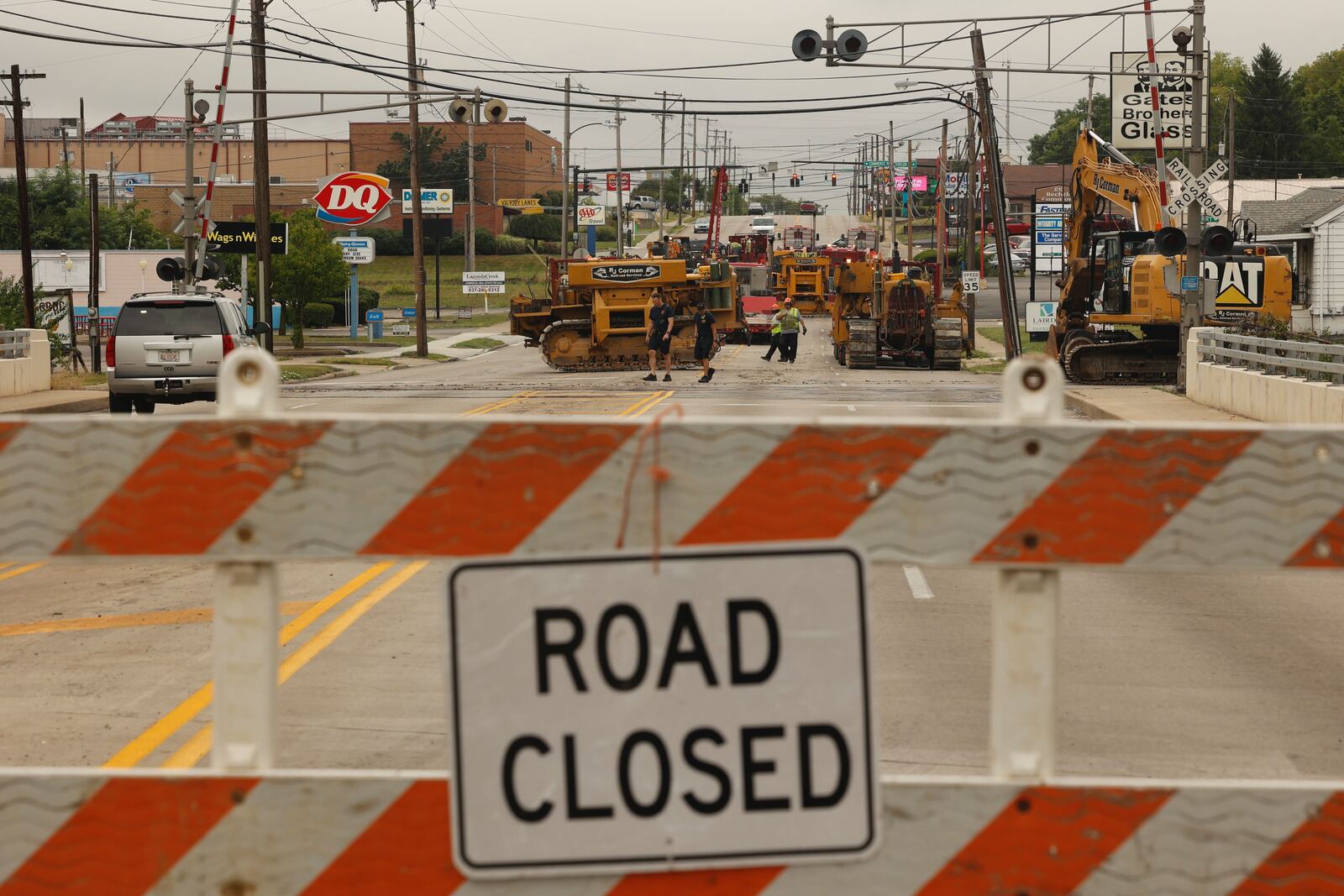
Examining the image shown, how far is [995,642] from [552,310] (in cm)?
4121

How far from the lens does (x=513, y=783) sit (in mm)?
2979

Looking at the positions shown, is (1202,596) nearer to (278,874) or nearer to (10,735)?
(10,735)

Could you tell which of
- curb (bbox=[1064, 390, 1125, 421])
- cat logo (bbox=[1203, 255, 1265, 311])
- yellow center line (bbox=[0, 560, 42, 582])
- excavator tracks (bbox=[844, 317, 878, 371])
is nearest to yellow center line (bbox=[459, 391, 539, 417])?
curb (bbox=[1064, 390, 1125, 421])

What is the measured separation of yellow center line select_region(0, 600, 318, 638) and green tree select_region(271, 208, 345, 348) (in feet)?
153

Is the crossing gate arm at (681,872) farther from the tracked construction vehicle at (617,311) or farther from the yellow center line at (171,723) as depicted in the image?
the tracked construction vehicle at (617,311)

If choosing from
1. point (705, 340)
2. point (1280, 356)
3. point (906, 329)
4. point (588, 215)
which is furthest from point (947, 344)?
point (588, 215)

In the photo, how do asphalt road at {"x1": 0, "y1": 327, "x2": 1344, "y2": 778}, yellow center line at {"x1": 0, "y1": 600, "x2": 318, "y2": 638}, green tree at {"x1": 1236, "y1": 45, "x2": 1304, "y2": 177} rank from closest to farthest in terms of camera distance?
asphalt road at {"x1": 0, "y1": 327, "x2": 1344, "y2": 778}, yellow center line at {"x1": 0, "y1": 600, "x2": 318, "y2": 638}, green tree at {"x1": 1236, "y1": 45, "x2": 1304, "y2": 177}

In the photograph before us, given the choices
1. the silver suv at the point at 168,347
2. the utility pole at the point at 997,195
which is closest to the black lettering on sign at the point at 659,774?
the silver suv at the point at 168,347

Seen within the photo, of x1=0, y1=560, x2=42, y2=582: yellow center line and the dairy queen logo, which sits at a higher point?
the dairy queen logo

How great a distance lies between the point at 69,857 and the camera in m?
2.98

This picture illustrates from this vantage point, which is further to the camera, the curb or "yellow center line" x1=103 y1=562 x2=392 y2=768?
the curb

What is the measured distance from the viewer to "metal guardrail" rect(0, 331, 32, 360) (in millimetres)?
28856

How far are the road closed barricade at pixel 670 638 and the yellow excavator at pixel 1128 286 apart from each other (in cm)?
2810

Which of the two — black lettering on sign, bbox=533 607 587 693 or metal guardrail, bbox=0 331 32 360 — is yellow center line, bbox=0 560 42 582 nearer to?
black lettering on sign, bbox=533 607 587 693
